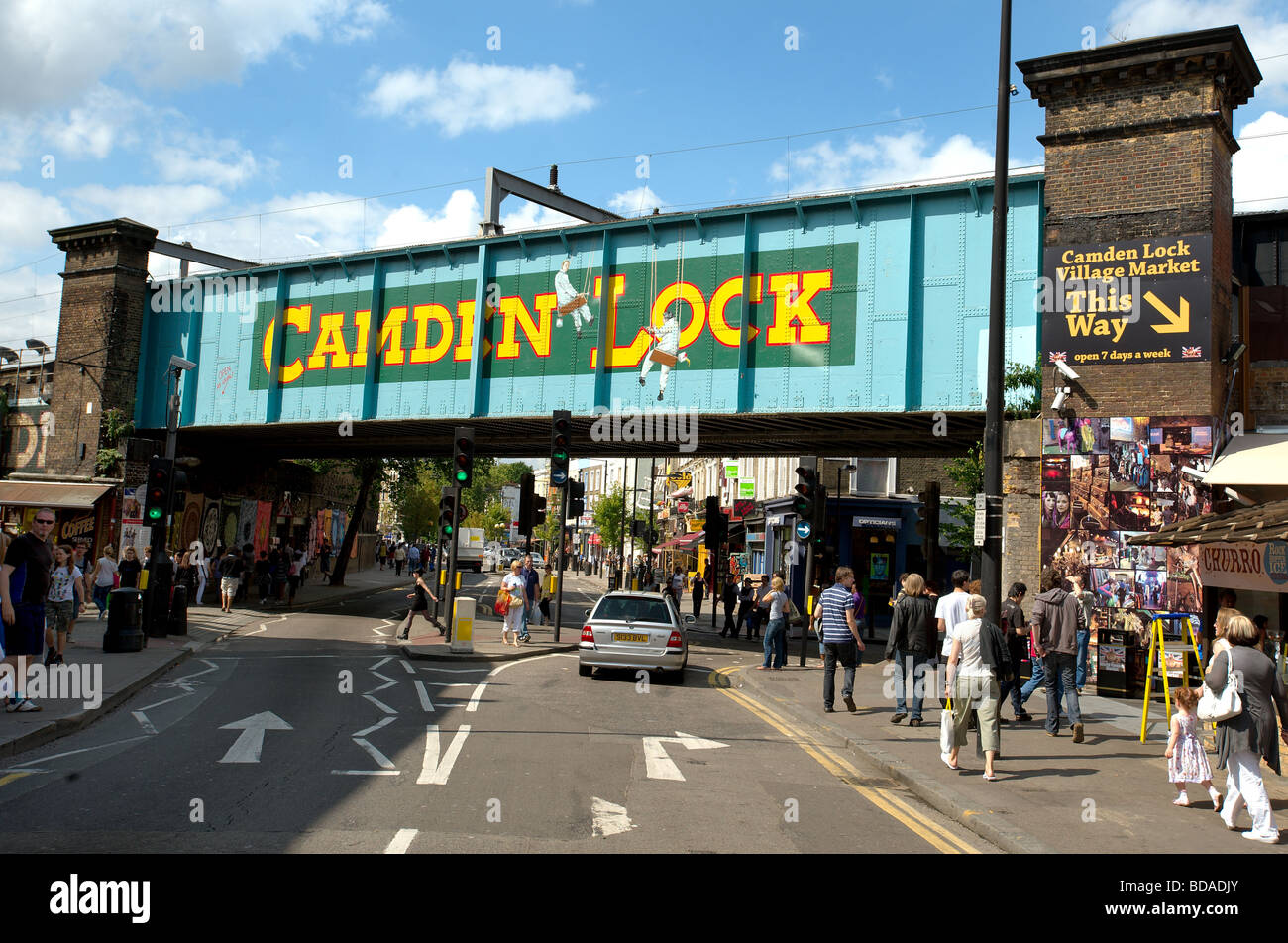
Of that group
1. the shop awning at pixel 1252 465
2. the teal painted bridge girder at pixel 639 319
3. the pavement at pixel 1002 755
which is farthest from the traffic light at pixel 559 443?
the shop awning at pixel 1252 465

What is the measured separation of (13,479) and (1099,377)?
29938 mm

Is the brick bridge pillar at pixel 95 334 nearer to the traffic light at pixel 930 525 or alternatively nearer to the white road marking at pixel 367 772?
the traffic light at pixel 930 525

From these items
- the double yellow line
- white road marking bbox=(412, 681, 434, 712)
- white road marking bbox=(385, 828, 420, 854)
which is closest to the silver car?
the double yellow line

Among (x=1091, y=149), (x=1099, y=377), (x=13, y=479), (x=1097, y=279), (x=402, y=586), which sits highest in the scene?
(x=1091, y=149)

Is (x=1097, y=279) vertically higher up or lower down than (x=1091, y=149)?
lower down

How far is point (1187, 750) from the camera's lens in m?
8.13

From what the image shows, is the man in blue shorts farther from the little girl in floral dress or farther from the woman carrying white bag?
the woman carrying white bag

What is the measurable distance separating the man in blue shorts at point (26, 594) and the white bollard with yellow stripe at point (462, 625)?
884cm

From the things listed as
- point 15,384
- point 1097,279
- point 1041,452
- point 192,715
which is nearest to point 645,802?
point 192,715

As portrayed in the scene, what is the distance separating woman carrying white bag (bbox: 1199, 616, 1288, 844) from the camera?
23.7ft

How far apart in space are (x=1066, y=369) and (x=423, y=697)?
11899 millimetres

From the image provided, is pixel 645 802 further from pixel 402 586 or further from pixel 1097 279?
pixel 402 586
